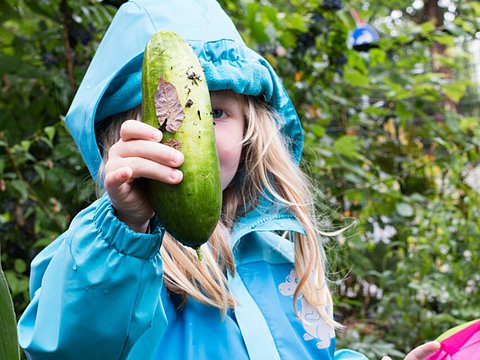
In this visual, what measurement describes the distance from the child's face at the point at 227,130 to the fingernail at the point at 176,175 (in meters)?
0.49

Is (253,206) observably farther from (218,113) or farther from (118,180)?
(118,180)

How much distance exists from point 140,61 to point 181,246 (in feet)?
1.28

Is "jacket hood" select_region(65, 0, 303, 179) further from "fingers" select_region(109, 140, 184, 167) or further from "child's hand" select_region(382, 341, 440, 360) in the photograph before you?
"child's hand" select_region(382, 341, 440, 360)

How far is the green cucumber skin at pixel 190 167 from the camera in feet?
3.04

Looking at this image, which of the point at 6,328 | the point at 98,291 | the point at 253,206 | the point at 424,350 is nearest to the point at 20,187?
the point at 253,206

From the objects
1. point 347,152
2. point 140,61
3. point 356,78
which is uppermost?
point 140,61

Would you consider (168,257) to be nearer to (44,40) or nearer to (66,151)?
(66,151)

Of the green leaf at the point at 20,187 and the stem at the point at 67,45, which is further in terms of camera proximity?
the stem at the point at 67,45

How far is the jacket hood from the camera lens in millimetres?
1422

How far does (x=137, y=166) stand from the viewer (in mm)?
934

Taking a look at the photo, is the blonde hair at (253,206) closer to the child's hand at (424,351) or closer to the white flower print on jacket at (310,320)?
the white flower print on jacket at (310,320)

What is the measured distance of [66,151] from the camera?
2.38 meters

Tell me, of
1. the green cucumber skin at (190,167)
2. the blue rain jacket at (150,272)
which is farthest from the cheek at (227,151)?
the green cucumber skin at (190,167)

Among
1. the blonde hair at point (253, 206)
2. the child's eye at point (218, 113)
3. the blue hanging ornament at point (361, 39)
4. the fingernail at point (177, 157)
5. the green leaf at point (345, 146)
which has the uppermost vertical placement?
the fingernail at point (177, 157)
